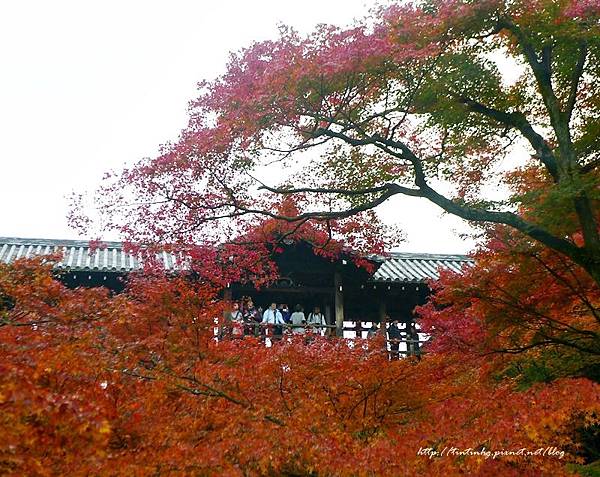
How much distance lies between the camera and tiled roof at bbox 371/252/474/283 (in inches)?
723

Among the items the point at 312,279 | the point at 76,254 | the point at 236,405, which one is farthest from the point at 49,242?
the point at 236,405

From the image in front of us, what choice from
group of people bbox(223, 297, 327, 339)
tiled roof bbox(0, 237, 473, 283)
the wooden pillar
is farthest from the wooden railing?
tiled roof bbox(0, 237, 473, 283)

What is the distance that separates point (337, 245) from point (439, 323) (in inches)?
132

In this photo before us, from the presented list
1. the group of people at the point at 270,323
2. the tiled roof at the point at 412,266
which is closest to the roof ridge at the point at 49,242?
the group of people at the point at 270,323

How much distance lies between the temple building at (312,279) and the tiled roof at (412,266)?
0.10ft

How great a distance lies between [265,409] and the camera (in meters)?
Result: 7.55

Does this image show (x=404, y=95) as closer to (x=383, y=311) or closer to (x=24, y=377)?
(x=24, y=377)

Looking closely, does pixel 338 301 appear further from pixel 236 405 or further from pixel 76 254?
pixel 236 405

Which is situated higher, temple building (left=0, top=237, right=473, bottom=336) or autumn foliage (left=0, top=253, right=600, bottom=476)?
temple building (left=0, top=237, right=473, bottom=336)

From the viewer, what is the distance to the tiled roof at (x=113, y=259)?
17731 millimetres

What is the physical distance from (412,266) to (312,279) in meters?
4.20

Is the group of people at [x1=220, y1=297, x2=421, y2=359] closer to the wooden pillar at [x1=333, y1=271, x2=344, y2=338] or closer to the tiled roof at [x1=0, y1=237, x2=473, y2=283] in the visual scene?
the wooden pillar at [x1=333, y1=271, x2=344, y2=338]

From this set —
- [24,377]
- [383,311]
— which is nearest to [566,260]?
[24,377]

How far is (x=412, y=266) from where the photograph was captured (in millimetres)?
20844
